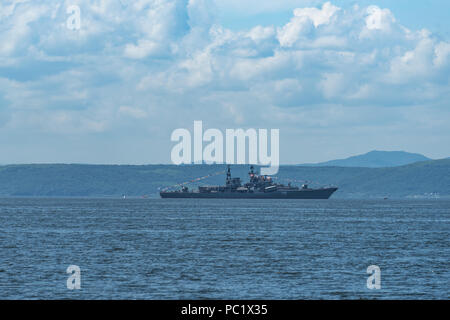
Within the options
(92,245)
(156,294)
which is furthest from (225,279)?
(92,245)

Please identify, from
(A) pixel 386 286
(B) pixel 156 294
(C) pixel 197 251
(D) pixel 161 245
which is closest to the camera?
(B) pixel 156 294

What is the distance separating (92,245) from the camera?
3155 inches

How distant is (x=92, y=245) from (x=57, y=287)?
34.7 metres
